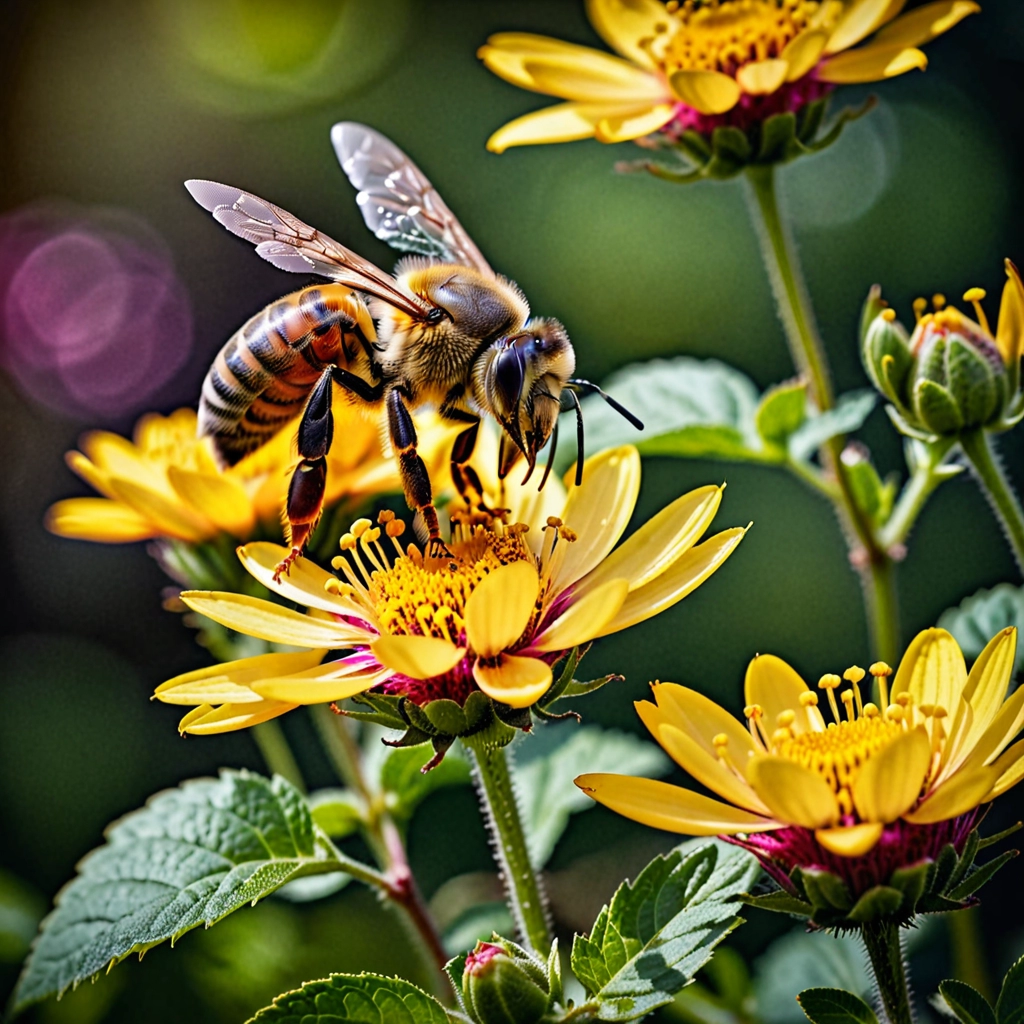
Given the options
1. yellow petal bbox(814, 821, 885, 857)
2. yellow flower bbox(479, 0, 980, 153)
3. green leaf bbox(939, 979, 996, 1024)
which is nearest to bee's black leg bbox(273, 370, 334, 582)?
yellow flower bbox(479, 0, 980, 153)

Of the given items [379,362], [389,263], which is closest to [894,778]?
[379,362]

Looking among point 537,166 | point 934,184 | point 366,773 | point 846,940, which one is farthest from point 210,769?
point 934,184

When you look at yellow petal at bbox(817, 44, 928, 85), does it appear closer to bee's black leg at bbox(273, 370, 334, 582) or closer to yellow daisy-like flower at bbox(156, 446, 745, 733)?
yellow daisy-like flower at bbox(156, 446, 745, 733)

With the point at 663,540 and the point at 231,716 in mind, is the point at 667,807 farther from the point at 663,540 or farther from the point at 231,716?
the point at 231,716

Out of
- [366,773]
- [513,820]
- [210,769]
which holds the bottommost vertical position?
[210,769]

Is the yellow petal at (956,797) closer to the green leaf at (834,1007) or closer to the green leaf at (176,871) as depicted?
the green leaf at (834,1007)

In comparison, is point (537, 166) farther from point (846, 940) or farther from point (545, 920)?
point (545, 920)
